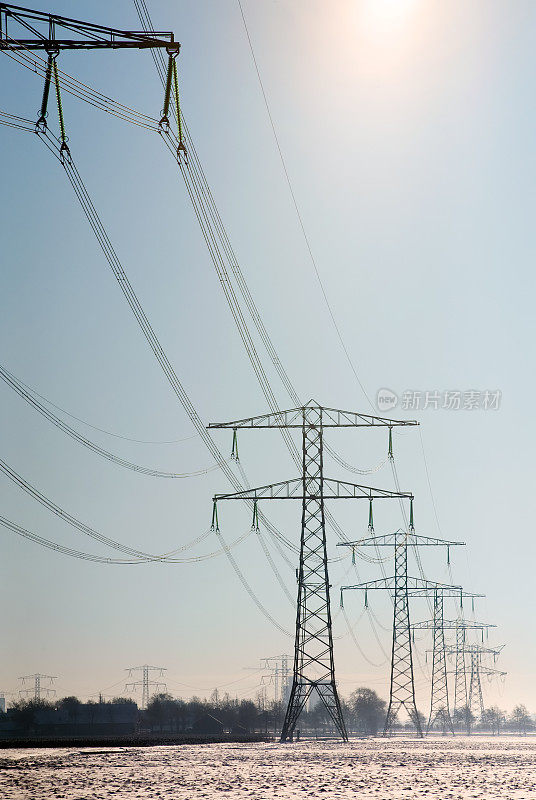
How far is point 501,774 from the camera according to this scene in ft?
131

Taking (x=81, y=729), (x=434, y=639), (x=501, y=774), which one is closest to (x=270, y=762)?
(x=501, y=774)

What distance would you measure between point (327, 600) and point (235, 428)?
43.7 feet

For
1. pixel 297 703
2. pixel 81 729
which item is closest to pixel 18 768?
pixel 297 703

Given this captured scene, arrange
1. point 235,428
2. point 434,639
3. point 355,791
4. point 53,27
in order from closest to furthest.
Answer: point 53,27, point 355,791, point 235,428, point 434,639

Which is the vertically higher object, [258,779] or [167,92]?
[167,92]

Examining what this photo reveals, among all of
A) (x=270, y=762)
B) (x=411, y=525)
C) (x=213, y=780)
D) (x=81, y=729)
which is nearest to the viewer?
(x=213, y=780)

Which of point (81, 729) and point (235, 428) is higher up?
point (235, 428)

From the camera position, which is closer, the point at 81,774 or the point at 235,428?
the point at 81,774

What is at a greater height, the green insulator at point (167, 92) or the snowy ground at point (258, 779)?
the green insulator at point (167, 92)

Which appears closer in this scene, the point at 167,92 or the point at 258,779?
the point at 167,92

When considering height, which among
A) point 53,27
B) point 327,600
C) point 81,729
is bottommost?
point 81,729

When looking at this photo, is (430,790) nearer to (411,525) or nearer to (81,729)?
(411,525)

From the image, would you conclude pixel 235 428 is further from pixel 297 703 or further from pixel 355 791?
pixel 355 791

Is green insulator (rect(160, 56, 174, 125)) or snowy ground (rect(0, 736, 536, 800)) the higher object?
green insulator (rect(160, 56, 174, 125))
